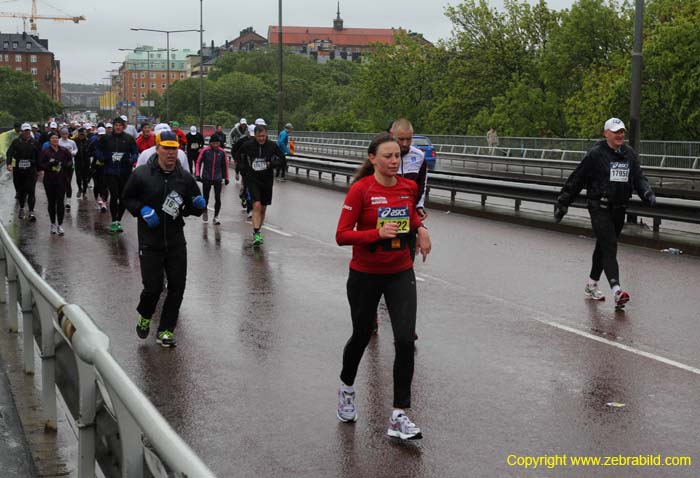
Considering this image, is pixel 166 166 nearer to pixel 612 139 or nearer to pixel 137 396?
pixel 612 139

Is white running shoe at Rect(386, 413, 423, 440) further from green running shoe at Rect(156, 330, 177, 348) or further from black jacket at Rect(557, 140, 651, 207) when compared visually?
black jacket at Rect(557, 140, 651, 207)

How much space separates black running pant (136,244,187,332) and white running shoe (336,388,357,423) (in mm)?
2723

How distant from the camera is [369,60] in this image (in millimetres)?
100500

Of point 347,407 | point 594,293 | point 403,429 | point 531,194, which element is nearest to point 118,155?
point 531,194

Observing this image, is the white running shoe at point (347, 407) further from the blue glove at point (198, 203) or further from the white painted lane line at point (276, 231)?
the white painted lane line at point (276, 231)

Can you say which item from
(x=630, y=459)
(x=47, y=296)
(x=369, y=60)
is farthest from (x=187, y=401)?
(x=369, y=60)

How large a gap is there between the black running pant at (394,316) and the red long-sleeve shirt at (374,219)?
73 mm

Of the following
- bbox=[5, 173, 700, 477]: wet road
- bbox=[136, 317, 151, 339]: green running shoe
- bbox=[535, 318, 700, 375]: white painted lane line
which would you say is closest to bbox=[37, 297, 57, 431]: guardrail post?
bbox=[5, 173, 700, 477]: wet road

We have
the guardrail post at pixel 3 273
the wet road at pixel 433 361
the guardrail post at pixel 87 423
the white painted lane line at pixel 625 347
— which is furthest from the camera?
the guardrail post at pixel 3 273

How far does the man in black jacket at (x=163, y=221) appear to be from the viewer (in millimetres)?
8906

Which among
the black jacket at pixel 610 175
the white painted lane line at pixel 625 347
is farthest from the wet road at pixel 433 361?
the black jacket at pixel 610 175

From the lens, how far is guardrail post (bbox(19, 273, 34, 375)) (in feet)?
23.4

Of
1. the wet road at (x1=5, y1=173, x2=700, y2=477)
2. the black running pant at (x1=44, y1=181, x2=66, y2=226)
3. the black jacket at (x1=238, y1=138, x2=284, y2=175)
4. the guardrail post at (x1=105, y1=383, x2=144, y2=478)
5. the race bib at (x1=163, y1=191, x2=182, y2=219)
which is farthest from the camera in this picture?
the black running pant at (x1=44, y1=181, x2=66, y2=226)

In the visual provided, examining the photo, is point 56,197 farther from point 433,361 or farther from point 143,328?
point 433,361
